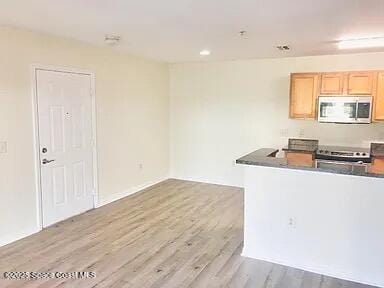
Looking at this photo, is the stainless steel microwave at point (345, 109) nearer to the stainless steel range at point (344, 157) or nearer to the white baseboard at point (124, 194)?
the stainless steel range at point (344, 157)

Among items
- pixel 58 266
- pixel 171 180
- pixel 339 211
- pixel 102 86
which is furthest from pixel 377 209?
pixel 171 180

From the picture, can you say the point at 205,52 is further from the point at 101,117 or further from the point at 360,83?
the point at 360,83

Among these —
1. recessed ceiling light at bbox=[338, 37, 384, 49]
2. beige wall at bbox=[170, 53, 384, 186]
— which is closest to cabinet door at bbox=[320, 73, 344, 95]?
beige wall at bbox=[170, 53, 384, 186]

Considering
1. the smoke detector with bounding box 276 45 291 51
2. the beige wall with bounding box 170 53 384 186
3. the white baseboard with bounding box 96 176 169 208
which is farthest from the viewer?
the beige wall with bounding box 170 53 384 186

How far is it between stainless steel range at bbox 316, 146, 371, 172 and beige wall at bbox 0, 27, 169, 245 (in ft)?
9.86

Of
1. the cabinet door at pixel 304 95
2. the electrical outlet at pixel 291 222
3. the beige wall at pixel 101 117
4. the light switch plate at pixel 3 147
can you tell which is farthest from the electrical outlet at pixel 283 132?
the light switch plate at pixel 3 147

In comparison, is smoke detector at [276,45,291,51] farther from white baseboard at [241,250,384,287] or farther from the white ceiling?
white baseboard at [241,250,384,287]

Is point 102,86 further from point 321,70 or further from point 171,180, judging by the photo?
point 321,70

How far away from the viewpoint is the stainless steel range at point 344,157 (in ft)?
15.5

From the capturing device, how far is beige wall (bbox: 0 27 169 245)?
12.1 ft

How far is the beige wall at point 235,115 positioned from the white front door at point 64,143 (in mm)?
2307

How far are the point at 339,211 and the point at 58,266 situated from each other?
8.91 ft

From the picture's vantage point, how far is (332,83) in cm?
503

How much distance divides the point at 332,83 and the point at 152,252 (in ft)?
11.8
